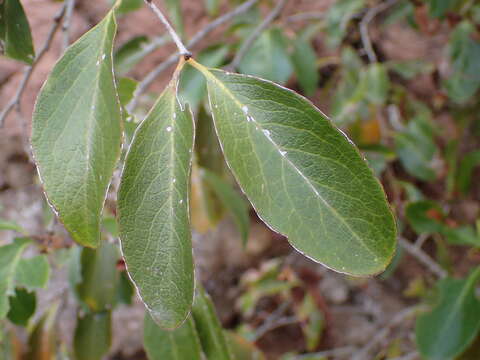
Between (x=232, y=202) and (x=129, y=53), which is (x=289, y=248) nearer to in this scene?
(x=232, y=202)

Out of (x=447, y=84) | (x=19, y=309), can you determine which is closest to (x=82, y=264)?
(x=19, y=309)

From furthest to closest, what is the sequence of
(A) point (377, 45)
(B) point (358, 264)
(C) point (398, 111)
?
(A) point (377, 45) → (C) point (398, 111) → (B) point (358, 264)

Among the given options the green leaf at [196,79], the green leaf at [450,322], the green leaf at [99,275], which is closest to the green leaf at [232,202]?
the green leaf at [196,79]

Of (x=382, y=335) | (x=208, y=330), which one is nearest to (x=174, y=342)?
(x=208, y=330)

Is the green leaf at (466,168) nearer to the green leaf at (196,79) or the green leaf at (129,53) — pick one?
the green leaf at (196,79)

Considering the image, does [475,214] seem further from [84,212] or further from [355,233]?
[84,212]

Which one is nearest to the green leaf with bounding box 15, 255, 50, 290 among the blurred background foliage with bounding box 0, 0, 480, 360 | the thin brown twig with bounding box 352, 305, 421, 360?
the blurred background foliage with bounding box 0, 0, 480, 360

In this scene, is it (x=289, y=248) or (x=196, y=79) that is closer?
(x=196, y=79)

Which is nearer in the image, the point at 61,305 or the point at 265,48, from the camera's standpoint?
the point at 61,305
